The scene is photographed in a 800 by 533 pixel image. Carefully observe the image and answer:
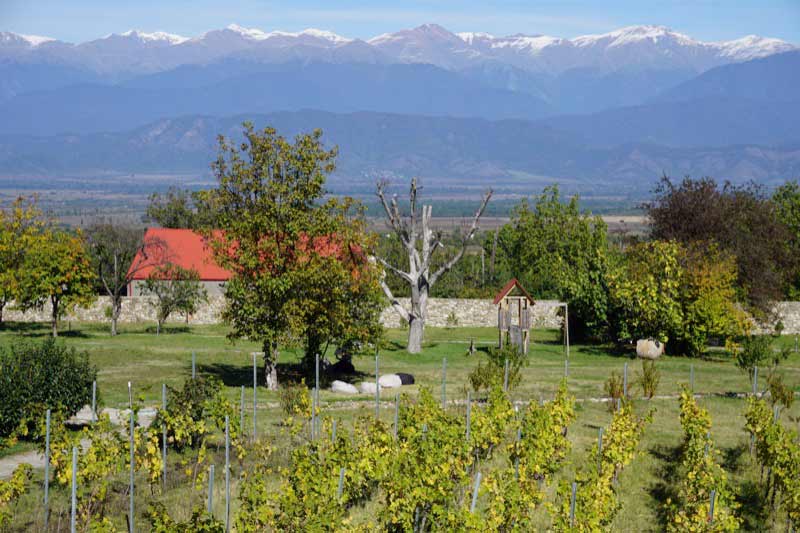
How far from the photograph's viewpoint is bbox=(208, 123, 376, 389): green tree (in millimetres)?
30641

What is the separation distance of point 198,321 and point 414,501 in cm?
4119

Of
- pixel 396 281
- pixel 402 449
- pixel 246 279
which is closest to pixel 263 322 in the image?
pixel 246 279

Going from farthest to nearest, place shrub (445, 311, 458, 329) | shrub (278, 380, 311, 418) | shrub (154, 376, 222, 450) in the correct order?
shrub (445, 311, 458, 329)
shrub (278, 380, 311, 418)
shrub (154, 376, 222, 450)

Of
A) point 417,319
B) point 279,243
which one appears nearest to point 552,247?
point 417,319

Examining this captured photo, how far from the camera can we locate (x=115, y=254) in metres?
50.8

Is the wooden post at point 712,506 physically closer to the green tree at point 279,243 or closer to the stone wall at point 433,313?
the green tree at point 279,243

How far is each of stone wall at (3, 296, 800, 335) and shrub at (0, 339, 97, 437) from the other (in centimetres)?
2856

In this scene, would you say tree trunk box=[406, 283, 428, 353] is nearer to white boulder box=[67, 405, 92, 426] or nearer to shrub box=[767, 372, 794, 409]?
shrub box=[767, 372, 794, 409]

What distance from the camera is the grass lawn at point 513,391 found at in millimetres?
20016

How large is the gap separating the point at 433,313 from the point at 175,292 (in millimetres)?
14715

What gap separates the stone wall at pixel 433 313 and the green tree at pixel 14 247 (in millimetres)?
6946

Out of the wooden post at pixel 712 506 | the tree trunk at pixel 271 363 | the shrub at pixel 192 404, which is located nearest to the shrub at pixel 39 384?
the shrub at pixel 192 404

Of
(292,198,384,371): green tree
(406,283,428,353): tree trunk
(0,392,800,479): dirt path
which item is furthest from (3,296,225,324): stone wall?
(0,392,800,479): dirt path

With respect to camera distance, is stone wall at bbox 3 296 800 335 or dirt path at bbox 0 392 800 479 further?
stone wall at bbox 3 296 800 335
